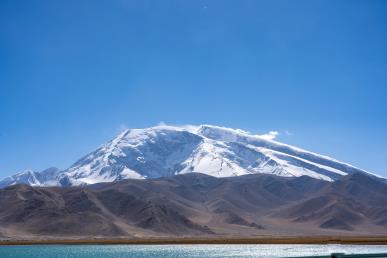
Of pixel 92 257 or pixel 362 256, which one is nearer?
pixel 362 256

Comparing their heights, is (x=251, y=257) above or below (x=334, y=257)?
above

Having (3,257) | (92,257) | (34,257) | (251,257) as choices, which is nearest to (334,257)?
(251,257)

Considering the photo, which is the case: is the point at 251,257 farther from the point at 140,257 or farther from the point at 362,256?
the point at 362,256

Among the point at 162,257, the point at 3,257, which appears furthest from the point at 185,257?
the point at 3,257

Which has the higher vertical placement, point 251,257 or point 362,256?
point 251,257

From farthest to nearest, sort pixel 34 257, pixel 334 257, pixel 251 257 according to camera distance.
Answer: pixel 34 257 < pixel 251 257 < pixel 334 257

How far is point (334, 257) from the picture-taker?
903 cm

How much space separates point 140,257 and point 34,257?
21.5 metres

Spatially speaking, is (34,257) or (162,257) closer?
(162,257)

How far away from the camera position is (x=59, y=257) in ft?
317

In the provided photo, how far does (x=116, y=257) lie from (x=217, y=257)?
18.5 metres

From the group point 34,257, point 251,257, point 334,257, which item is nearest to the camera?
point 334,257

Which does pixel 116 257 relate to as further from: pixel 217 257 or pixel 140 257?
pixel 217 257

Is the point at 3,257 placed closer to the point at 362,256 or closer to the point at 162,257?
the point at 162,257
